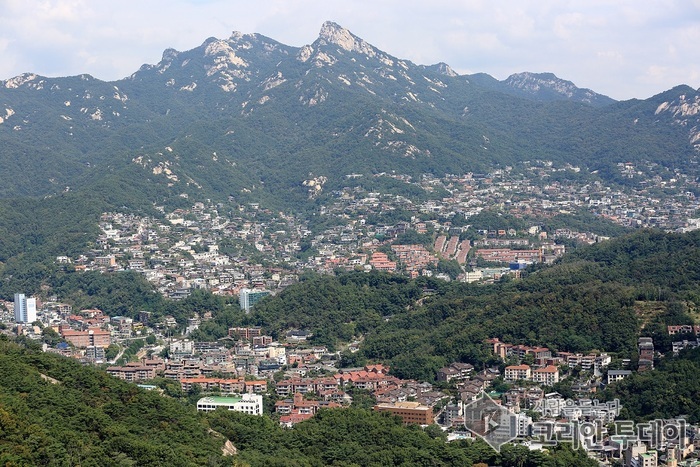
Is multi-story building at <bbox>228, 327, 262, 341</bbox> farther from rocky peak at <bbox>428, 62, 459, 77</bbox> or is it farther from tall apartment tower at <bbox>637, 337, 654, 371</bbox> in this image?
rocky peak at <bbox>428, 62, 459, 77</bbox>

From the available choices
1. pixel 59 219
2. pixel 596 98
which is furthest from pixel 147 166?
pixel 596 98

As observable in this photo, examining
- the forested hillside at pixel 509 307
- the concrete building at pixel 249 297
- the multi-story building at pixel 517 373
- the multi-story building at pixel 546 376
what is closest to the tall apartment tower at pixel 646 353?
the forested hillside at pixel 509 307

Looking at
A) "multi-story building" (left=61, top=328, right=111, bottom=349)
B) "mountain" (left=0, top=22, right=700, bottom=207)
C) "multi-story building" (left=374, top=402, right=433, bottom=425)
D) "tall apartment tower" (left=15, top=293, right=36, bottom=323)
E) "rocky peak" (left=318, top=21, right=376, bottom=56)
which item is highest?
"rocky peak" (left=318, top=21, right=376, bottom=56)

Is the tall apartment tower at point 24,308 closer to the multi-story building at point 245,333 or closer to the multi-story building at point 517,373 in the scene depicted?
the multi-story building at point 245,333

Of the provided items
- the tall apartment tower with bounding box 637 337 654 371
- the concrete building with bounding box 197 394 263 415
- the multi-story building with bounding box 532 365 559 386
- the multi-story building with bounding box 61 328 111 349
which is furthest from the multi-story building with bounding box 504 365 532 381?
the multi-story building with bounding box 61 328 111 349

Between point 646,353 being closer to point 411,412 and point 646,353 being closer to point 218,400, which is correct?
point 411,412

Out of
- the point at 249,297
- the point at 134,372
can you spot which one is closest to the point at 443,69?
the point at 249,297
